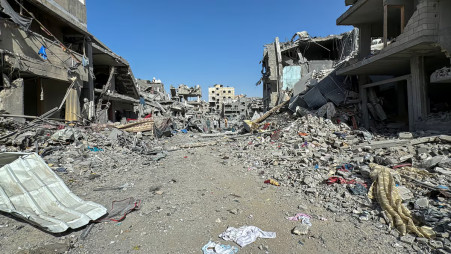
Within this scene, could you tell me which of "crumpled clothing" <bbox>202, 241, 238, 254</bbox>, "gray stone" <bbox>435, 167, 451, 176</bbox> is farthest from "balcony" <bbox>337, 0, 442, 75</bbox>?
"crumpled clothing" <bbox>202, 241, 238, 254</bbox>

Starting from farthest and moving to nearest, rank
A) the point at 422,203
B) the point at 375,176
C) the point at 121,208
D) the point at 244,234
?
the point at 375,176, the point at 121,208, the point at 422,203, the point at 244,234

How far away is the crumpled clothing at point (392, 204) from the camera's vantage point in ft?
10.3

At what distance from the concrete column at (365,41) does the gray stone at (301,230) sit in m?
10.9

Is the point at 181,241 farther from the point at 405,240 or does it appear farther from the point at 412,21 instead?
the point at 412,21

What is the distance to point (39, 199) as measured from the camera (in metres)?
3.78

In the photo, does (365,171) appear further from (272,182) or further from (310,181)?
(272,182)

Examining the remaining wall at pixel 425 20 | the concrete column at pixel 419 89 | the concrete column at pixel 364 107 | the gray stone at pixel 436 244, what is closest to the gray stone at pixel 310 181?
the gray stone at pixel 436 244

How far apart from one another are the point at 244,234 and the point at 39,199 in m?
3.52

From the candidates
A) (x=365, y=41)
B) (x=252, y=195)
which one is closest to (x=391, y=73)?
(x=365, y=41)

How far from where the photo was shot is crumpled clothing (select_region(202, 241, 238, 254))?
2906 millimetres

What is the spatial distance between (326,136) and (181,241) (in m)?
8.09

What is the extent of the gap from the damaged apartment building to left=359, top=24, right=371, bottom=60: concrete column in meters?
14.7

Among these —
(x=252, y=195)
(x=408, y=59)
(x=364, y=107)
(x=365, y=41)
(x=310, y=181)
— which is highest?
(x=365, y=41)

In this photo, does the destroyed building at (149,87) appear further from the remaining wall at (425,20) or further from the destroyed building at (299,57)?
the remaining wall at (425,20)
